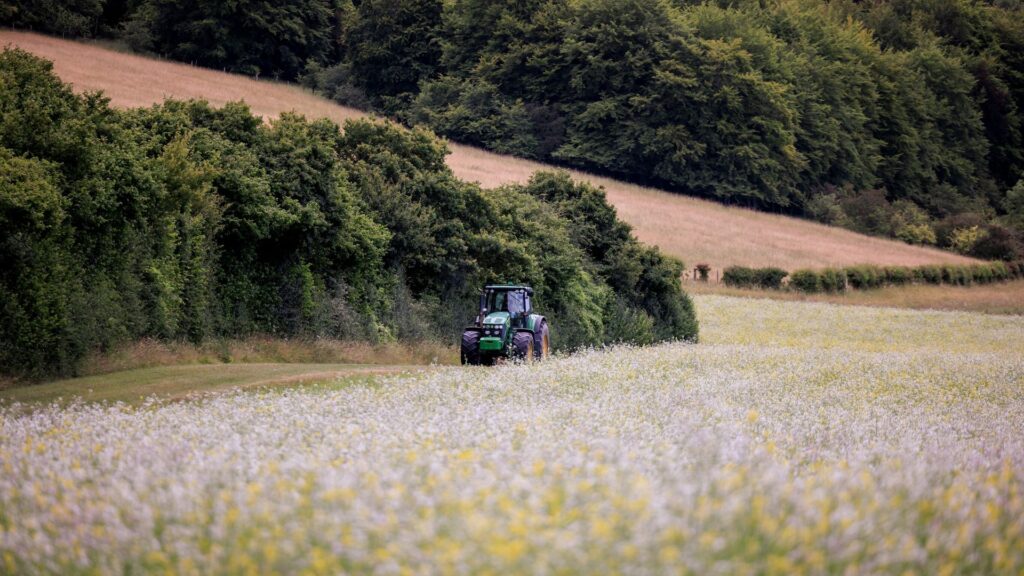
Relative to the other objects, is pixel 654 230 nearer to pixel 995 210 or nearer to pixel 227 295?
pixel 227 295

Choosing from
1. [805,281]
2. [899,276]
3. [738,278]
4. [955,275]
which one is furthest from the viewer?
[955,275]

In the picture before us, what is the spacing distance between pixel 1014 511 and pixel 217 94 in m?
66.0

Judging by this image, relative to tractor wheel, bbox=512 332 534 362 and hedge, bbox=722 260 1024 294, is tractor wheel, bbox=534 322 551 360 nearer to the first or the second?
tractor wheel, bbox=512 332 534 362

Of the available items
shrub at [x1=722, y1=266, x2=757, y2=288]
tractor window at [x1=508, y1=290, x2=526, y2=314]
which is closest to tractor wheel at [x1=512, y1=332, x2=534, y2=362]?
tractor window at [x1=508, y1=290, x2=526, y2=314]

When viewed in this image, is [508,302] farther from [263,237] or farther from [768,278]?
[768,278]

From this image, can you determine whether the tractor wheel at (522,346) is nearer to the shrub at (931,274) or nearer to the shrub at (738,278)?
the shrub at (738,278)

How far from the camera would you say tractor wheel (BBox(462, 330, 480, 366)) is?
25.9 metres

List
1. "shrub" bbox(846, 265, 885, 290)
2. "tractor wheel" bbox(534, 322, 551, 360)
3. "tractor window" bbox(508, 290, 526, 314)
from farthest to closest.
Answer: "shrub" bbox(846, 265, 885, 290), "tractor window" bbox(508, 290, 526, 314), "tractor wheel" bbox(534, 322, 551, 360)

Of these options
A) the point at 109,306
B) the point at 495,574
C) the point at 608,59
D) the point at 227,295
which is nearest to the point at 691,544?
the point at 495,574

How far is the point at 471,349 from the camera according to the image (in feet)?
85.5

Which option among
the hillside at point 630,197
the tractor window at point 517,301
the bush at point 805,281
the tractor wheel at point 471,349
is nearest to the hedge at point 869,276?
the bush at point 805,281

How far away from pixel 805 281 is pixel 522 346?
43.0 meters

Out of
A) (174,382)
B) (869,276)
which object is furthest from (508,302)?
(869,276)

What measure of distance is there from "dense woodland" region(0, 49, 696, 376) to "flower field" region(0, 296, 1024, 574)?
253 inches
